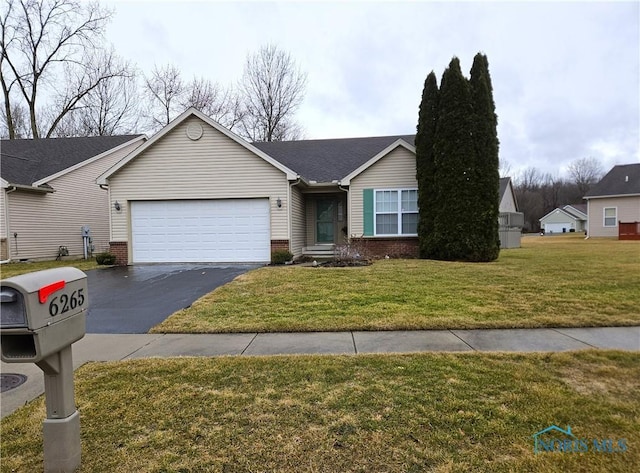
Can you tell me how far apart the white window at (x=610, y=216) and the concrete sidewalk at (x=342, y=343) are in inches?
1171

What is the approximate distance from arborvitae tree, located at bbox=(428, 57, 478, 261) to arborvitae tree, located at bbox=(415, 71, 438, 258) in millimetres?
364

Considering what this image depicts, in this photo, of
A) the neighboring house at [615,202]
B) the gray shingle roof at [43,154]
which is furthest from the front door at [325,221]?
the neighboring house at [615,202]

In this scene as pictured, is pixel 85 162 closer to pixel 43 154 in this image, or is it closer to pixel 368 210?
pixel 43 154

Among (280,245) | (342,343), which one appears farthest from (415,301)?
(280,245)

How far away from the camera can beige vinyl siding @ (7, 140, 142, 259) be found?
50.6ft

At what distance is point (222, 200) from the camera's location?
13.4 metres

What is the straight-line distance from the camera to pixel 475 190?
12039mm

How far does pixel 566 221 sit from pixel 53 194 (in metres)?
70.4

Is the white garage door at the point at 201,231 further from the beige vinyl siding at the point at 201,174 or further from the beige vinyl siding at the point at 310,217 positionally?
the beige vinyl siding at the point at 310,217

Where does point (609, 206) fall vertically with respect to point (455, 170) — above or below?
below

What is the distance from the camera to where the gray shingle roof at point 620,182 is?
27484 mm

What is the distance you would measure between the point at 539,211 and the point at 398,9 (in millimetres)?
74248

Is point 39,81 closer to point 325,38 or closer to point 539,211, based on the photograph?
point 325,38

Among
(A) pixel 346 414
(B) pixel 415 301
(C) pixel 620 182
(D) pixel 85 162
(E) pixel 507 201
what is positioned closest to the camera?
(A) pixel 346 414
